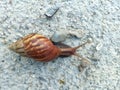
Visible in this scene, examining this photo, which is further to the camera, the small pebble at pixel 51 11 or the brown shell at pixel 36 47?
the small pebble at pixel 51 11

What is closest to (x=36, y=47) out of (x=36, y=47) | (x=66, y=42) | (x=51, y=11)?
(x=36, y=47)

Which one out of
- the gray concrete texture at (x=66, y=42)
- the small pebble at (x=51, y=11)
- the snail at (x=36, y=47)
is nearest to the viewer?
the snail at (x=36, y=47)

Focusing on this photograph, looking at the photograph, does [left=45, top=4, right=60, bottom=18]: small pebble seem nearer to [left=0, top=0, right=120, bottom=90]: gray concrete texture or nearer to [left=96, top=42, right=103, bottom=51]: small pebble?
[left=0, top=0, right=120, bottom=90]: gray concrete texture

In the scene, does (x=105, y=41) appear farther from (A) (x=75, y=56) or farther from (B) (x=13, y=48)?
(B) (x=13, y=48)

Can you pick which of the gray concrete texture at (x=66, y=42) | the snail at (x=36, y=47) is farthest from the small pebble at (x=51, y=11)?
the snail at (x=36, y=47)

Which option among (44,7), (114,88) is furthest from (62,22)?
(114,88)

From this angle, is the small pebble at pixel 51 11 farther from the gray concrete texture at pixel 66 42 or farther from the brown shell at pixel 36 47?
the brown shell at pixel 36 47

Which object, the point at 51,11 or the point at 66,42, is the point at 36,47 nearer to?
the point at 66,42
